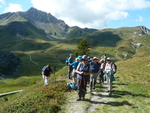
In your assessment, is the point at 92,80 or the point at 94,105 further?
the point at 92,80

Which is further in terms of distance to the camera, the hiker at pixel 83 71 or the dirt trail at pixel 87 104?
the hiker at pixel 83 71

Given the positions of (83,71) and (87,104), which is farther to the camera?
(87,104)

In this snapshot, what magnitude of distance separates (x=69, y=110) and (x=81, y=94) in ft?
6.80

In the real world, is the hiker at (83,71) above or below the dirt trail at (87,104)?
above

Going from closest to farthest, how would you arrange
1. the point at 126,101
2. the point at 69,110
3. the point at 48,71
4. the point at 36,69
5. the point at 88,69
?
the point at 69,110
the point at 88,69
the point at 126,101
the point at 48,71
the point at 36,69

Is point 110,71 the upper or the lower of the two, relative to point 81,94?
upper

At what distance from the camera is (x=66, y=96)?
15359mm

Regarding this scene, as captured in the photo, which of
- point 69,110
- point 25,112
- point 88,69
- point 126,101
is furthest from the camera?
point 126,101

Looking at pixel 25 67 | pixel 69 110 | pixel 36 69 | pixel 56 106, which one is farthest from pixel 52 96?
pixel 25 67

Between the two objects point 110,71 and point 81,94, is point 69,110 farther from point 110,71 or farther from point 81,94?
point 110,71

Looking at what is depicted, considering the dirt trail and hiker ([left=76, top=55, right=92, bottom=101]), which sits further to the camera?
hiker ([left=76, top=55, right=92, bottom=101])

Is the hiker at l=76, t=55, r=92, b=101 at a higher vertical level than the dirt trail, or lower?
higher

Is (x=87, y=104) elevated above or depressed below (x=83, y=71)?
below

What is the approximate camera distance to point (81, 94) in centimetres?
1305
